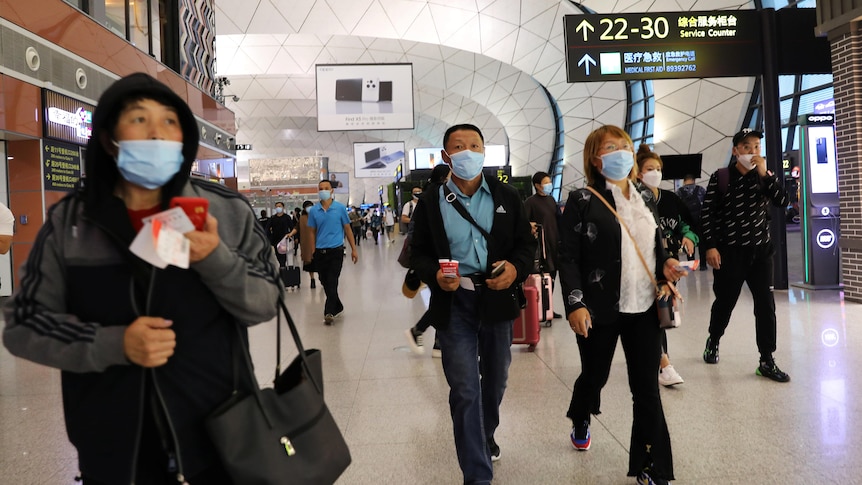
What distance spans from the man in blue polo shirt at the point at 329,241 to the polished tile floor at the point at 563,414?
1422 mm

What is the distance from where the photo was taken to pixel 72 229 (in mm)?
1490

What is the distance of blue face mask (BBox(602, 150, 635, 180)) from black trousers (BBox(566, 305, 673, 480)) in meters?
0.66

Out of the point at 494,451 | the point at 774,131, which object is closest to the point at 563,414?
the point at 494,451

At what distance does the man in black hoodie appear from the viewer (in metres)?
1.45

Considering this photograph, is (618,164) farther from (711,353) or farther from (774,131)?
(774,131)

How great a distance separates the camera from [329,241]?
8.62 metres

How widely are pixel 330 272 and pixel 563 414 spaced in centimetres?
495

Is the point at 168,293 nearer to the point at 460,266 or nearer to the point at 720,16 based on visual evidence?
the point at 460,266

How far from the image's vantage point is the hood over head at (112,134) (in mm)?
1491

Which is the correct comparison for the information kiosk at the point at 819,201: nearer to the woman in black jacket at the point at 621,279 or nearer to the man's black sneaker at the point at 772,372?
the man's black sneaker at the point at 772,372

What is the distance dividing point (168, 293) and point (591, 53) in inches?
351

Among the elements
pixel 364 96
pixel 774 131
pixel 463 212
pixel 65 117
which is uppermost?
pixel 364 96

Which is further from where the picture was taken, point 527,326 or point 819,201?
point 819,201

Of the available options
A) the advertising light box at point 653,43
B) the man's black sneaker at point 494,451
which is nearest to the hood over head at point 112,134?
the man's black sneaker at point 494,451
